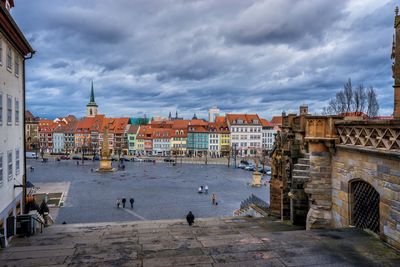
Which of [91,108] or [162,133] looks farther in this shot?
[91,108]

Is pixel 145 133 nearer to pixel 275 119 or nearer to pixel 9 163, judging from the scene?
pixel 275 119

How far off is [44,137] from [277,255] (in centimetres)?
14291

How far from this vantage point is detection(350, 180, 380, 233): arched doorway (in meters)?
9.90

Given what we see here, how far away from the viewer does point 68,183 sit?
167 feet

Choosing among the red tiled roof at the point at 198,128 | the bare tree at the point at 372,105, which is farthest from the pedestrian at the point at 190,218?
the red tiled roof at the point at 198,128

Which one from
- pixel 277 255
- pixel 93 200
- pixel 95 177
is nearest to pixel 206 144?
pixel 95 177

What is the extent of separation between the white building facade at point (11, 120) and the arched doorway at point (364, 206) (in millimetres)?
11151

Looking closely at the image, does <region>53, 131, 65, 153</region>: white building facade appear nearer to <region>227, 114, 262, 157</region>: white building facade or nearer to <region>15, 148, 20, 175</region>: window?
<region>227, 114, 262, 157</region>: white building facade

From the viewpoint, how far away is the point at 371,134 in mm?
9273

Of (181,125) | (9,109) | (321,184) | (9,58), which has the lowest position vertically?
(321,184)

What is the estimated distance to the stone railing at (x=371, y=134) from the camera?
8305 mm

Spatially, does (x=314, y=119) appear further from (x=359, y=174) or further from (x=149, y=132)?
(x=149, y=132)

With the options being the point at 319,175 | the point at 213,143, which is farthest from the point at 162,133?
the point at 319,175

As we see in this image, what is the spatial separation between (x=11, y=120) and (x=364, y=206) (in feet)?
46.5
